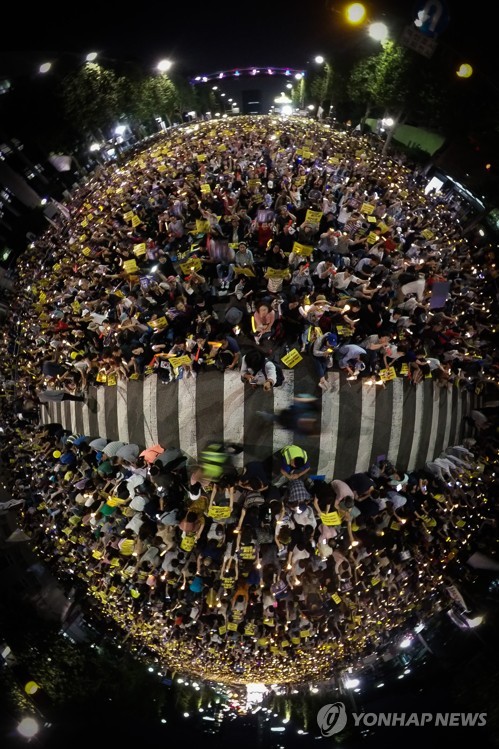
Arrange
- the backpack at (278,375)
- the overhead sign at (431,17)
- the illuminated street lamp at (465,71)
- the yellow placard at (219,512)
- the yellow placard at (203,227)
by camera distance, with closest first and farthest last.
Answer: the overhead sign at (431,17) → the illuminated street lamp at (465,71) → the yellow placard at (219,512) → the backpack at (278,375) → the yellow placard at (203,227)

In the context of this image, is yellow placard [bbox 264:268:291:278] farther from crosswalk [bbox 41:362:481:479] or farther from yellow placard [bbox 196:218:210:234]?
crosswalk [bbox 41:362:481:479]

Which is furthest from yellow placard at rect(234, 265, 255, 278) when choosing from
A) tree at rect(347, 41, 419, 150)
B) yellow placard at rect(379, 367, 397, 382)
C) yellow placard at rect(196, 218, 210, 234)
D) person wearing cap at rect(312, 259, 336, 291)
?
tree at rect(347, 41, 419, 150)

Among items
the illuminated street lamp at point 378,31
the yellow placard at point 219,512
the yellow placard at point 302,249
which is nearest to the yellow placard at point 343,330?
the yellow placard at point 302,249

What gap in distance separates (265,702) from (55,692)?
12.0 ft

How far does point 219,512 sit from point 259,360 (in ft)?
7.97

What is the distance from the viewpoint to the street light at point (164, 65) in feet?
17.3

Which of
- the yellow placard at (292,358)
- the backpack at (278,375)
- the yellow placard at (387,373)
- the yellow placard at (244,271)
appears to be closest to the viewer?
the yellow placard at (292,358)

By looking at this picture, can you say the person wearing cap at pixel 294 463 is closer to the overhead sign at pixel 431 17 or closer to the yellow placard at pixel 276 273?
the yellow placard at pixel 276 273

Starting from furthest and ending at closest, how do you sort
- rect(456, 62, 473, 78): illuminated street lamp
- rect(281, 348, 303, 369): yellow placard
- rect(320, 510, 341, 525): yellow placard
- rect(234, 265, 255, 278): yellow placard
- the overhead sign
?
1. rect(234, 265, 255, 278): yellow placard
2. rect(281, 348, 303, 369): yellow placard
3. rect(320, 510, 341, 525): yellow placard
4. rect(456, 62, 473, 78): illuminated street lamp
5. the overhead sign

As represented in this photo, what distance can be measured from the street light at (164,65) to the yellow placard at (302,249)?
A: 2975mm

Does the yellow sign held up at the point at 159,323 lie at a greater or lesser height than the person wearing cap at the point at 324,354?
greater

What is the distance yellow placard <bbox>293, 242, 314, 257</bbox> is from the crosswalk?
188 cm

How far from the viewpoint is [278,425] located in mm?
6395

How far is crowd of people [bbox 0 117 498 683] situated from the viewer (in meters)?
6.28
